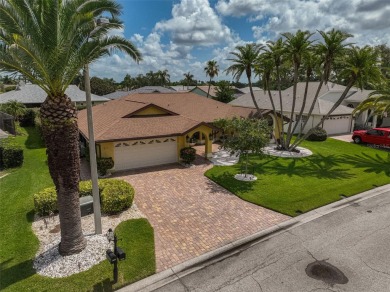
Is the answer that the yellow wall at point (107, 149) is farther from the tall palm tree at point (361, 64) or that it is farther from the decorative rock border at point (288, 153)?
the tall palm tree at point (361, 64)

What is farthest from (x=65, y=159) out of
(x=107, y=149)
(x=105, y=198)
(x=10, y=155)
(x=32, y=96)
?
(x=32, y=96)

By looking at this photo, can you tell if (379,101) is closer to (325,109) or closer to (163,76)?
(325,109)

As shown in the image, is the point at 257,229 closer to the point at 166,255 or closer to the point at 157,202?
the point at 166,255

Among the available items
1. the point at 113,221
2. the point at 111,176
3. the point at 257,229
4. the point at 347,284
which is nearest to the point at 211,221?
the point at 257,229

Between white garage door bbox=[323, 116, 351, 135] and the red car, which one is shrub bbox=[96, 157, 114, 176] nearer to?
the red car

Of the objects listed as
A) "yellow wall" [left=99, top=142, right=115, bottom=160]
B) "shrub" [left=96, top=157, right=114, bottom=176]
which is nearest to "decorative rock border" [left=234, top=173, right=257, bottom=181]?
"shrub" [left=96, top=157, right=114, bottom=176]
